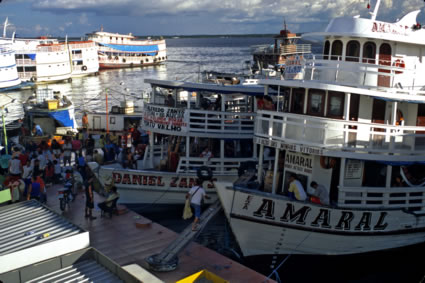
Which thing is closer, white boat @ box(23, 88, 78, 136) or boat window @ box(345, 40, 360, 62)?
boat window @ box(345, 40, 360, 62)

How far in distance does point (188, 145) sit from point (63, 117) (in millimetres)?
13758

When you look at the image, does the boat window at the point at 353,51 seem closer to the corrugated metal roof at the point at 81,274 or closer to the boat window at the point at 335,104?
the boat window at the point at 335,104

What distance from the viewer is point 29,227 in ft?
32.3

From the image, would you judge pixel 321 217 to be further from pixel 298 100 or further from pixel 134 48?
pixel 134 48

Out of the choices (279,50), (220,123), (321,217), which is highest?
(279,50)

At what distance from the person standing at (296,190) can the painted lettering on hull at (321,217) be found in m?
0.29

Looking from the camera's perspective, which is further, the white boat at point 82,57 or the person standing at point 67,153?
the white boat at point 82,57

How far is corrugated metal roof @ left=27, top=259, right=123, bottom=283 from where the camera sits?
8.26 meters

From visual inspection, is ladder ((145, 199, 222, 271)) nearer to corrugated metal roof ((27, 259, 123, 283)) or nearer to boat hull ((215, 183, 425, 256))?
boat hull ((215, 183, 425, 256))

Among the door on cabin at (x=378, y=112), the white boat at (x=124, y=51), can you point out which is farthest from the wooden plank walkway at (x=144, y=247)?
the white boat at (x=124, y=51)

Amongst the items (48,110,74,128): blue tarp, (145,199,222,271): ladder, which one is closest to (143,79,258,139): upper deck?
(145,199,222,271): ladder

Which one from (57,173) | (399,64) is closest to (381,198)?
(399,64)

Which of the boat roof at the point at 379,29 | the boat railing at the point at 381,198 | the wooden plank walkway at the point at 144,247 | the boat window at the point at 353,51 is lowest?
the wooden plank walkway at the point at 144,247

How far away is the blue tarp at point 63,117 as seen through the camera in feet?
90.0
